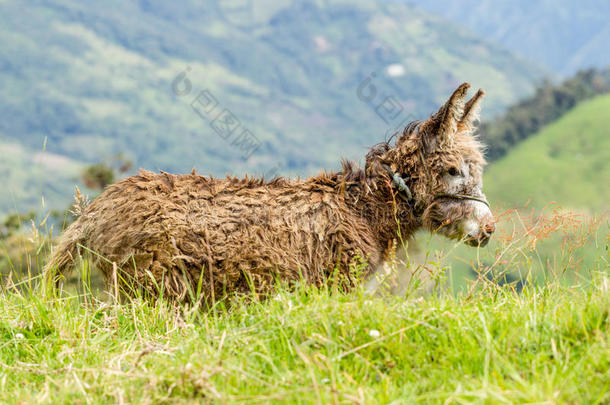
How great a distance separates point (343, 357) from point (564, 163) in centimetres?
10779

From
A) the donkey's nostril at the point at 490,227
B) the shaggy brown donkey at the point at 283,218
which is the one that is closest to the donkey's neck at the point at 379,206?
the shaggy brown donkey at the point at 283,218

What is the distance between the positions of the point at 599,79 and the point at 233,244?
122 meters

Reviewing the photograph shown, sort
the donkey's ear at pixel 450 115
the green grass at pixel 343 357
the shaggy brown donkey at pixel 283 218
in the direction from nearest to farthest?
the green grass at pixel 343 357
the shaggy brown donkey at pixel 283 218
the donkey's ear at pixel 450 115

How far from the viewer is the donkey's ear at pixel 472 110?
6172 millimetres

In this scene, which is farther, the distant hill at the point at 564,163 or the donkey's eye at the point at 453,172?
the distant hill at the point at 564,163

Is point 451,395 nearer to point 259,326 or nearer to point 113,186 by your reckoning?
point 259,326

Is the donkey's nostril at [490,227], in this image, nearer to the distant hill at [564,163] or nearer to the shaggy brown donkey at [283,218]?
the shaggy brown donkey at [283,218]

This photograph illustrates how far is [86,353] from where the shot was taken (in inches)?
157

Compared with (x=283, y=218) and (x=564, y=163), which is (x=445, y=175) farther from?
(x=564, y=163)

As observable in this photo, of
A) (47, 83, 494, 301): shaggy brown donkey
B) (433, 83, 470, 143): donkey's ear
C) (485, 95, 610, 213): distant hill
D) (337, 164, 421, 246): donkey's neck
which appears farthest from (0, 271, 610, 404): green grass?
(485, 95, 610, 213): distant hill

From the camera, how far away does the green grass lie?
3.19m

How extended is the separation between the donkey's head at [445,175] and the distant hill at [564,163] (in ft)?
289

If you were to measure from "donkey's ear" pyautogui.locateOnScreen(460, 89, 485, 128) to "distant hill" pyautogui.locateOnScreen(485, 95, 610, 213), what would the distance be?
287 ft

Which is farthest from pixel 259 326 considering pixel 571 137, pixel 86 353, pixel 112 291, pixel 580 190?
pixel 571 137
